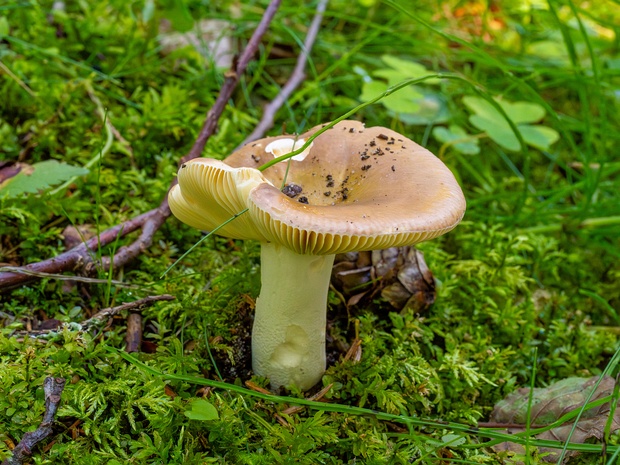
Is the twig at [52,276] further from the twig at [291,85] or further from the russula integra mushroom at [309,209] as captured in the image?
the twig at [291,85]

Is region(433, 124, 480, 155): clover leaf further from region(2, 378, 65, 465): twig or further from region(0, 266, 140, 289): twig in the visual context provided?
region(2, 378, 65, 465): twig

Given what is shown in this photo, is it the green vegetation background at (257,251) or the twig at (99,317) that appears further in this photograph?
the twig at (99,317)

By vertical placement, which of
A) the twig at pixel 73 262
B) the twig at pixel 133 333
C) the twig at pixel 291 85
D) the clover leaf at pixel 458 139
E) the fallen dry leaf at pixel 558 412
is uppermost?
the twig at pixel 291 85

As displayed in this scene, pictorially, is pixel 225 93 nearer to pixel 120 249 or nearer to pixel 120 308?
pixel 120 249

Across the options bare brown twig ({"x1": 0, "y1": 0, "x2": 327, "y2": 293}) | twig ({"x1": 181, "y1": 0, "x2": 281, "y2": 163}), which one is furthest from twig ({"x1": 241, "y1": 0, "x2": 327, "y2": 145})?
twig ({"x1": 181, "y1": 0, "x2": 281, "y2": 163})

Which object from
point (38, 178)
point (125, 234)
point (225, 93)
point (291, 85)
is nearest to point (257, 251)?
point (125, 234)

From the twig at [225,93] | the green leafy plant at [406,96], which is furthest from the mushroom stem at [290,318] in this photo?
the green leafy plant at [406,96]
